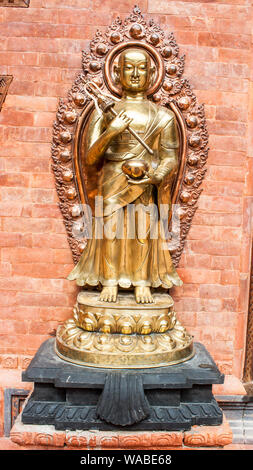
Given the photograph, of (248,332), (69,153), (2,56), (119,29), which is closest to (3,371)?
(69,153)

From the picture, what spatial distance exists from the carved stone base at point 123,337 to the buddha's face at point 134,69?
1.54 metres

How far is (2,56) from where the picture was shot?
3.38m

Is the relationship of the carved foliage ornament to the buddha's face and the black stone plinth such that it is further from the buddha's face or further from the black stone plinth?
the black stone plinth

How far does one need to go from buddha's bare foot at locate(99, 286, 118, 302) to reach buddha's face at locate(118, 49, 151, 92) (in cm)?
144

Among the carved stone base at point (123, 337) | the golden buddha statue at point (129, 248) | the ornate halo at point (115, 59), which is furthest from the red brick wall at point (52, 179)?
the carved stone base at point (123, 337)

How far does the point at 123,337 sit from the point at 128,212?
0.87 m

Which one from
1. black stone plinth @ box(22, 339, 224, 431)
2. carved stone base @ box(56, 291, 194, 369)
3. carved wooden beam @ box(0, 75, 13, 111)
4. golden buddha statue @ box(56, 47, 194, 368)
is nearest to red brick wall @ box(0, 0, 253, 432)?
carved wooden beam @ box(0, 75, 13, 111)

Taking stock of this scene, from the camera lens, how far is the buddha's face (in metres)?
2.92

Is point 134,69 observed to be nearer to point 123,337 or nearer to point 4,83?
point 4,83

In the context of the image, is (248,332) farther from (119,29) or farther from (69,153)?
(119,29)

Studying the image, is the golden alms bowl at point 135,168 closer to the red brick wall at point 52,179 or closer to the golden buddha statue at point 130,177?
the golden buddha statue at point 130,177

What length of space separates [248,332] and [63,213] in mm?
1894

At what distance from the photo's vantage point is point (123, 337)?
2766mm
